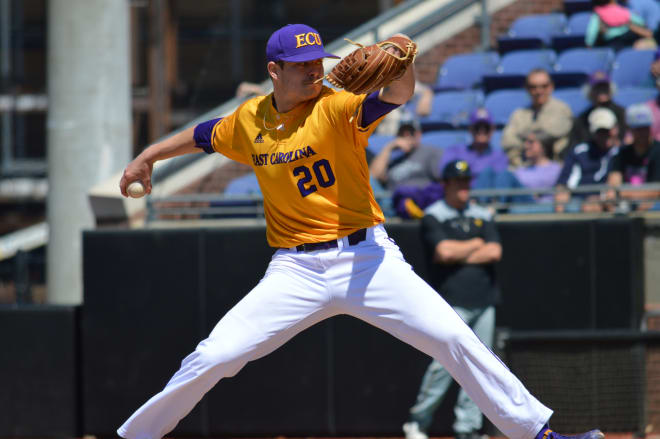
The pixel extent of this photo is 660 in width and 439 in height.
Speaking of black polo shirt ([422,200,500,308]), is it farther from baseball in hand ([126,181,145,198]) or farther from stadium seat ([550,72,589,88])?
stadium seat ([550,72,589,88])

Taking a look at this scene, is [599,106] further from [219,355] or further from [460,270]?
[219,355]

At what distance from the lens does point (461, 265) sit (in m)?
7.32

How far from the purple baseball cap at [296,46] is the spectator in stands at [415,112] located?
5.03m

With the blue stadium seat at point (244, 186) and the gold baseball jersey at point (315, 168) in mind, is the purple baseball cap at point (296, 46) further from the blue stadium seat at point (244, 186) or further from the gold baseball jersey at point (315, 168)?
the blue stadium seat at point (244, 186)

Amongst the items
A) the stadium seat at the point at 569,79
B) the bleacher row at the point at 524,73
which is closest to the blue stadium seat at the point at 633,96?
the bleacher row at the point at 524,73

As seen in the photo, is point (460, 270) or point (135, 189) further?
point (460, 270)

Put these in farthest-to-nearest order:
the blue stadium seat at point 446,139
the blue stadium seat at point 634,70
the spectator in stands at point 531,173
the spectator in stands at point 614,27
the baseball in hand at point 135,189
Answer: the spectator in stands at point 614,27
the blue stadium seat at point 634,70
the blue stadium seat at point 446,139
the spectator in stands at point 531,173
the baseball in hand at point 135,189

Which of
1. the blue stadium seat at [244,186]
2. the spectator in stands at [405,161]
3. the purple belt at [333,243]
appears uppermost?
the spectator in stands at [405,161]

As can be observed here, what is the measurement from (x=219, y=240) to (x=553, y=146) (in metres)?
3.07

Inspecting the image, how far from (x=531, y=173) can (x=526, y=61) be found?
241 centimetres

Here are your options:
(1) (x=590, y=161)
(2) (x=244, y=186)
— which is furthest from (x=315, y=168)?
(1) (x=590, y=161)

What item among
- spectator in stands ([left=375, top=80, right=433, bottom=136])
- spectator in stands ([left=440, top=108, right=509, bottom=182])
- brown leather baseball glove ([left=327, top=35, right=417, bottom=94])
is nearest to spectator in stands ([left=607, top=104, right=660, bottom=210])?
spectator in stands ([left=440, top=108, right=509, bottom=182])

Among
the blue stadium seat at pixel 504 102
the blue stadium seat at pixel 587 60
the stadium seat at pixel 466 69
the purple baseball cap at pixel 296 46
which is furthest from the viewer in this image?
the stadium seat at pixel 466 69

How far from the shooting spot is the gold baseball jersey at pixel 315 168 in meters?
4.73
